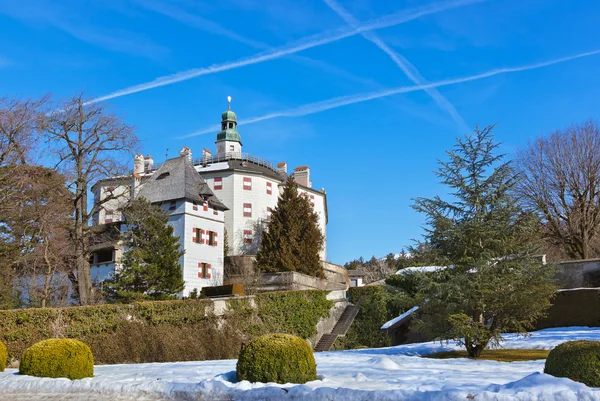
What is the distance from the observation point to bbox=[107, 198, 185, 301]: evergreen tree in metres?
34.7

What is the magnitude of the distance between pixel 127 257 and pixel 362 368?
23295 millimetres

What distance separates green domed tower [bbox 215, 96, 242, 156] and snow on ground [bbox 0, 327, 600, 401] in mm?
52579

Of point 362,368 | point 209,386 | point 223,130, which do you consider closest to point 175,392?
point 209,386

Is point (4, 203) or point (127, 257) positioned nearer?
point (4, 203)

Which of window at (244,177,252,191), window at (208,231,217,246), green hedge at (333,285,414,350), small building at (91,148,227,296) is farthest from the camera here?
window at (244,177,252,191)

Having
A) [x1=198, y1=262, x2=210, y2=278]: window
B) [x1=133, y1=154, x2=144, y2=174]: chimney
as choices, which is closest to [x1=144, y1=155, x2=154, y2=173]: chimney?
[x1=133, y1=154, x2=144, y2=174]: chimney

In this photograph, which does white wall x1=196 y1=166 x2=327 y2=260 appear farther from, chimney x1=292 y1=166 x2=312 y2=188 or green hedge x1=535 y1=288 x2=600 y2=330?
green hedge x1=535 y1=288 x2=600 y2=330

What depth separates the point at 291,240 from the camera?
1837 inches

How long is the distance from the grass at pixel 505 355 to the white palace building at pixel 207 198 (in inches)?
830

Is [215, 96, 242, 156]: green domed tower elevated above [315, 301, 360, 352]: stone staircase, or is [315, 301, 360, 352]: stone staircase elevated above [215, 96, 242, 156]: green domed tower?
[215, 96, 242, 156]: green domed tower

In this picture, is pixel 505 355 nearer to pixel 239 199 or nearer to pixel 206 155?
pixel 239 199

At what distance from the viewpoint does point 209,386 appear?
11938 mm

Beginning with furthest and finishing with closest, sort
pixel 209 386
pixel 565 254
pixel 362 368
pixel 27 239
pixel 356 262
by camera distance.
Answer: pixel 356 262
pixel 565 254
pixel 27 239
pixel 362 368
pixel 209 386

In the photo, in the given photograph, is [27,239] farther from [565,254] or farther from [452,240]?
[565,254]
